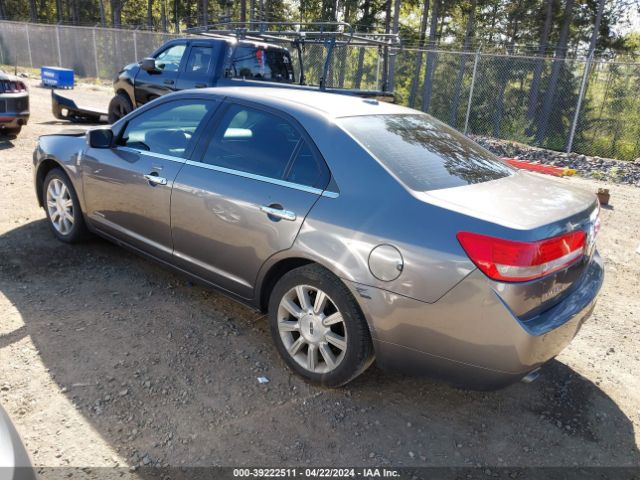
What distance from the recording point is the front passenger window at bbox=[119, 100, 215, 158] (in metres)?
3.67

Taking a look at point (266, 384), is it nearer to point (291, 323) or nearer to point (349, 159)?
point (291, 323)

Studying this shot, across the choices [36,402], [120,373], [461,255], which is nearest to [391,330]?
[461,255]

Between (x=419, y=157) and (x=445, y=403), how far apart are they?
1.45 m

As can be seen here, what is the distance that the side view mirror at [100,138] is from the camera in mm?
4055

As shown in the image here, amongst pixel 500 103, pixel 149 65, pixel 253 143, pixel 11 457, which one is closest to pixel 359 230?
pixel 253 143

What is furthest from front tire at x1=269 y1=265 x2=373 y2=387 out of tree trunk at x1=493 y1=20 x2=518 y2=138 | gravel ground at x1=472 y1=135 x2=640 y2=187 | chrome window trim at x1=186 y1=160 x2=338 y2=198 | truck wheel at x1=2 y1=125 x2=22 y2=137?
tree trunk at x1=493 y1=20 x2=518 y2=138

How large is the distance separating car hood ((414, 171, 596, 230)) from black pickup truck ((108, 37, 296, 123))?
6.03m

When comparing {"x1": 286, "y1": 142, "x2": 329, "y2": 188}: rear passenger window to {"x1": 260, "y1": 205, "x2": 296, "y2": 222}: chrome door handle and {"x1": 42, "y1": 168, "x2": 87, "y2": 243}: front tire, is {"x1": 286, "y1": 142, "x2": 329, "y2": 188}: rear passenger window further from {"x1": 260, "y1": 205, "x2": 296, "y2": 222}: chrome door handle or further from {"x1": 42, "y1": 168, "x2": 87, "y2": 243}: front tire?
{"x1": 42, "y1": 168, "x2": 87, "y2": 243}: front tire

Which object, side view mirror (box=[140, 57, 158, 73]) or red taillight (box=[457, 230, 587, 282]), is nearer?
red taillight (box=[457, 230, 587, 282])

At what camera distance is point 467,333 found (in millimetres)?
2391

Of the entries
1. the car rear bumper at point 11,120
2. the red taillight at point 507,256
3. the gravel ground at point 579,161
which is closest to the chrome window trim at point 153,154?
the red taillight at point 507,256

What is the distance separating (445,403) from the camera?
2971 mm

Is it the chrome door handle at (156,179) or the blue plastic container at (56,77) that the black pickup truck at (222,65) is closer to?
the chrome door handle at (156,179)

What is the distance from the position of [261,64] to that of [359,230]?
692cm
